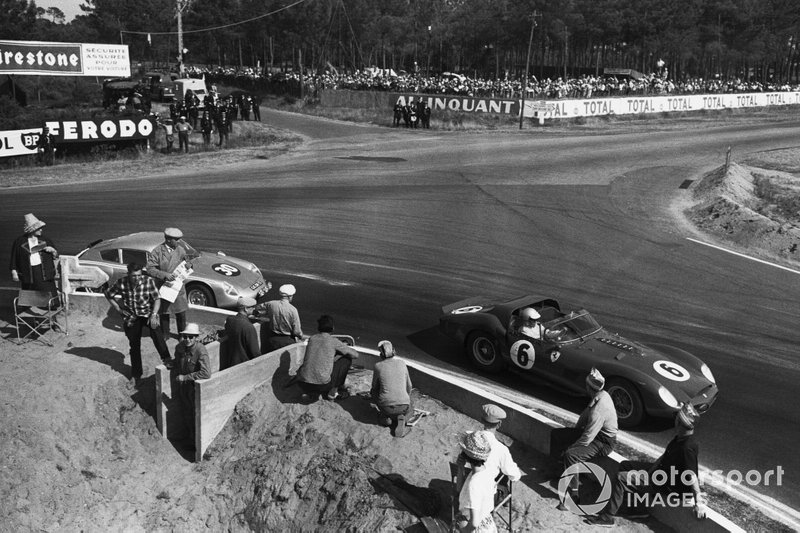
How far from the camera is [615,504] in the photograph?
7281 millimetres

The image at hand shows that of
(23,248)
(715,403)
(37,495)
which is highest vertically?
(23,248)

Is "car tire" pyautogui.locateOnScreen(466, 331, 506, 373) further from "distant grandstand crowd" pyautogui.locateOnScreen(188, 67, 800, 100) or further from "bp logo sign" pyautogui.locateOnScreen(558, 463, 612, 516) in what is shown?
"distant grandstand crowd" pyautogui.locateOnScreen(188, 67, 800, 100)

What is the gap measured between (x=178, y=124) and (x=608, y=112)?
2734cm

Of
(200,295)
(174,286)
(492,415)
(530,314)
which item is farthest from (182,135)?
(492,415)

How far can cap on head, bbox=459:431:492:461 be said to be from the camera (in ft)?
21.7

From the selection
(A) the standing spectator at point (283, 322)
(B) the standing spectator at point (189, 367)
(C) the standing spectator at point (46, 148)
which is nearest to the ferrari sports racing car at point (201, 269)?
(A) the standing spectator at point (283, 322)

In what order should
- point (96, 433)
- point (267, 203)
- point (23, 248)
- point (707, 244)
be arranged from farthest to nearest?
point (267, 203) < point (707, 244) < point (23, 248) < point (96, 433)

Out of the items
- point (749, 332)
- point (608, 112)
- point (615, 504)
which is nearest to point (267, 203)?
point (749, 332)

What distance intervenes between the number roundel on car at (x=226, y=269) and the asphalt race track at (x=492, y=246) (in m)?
1.33

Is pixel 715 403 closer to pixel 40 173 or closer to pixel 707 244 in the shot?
pixel 707 244

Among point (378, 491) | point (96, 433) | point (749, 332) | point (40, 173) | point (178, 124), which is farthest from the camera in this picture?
point (178, 124)

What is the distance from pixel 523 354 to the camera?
1027 cm

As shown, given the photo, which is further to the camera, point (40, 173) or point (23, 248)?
point (40, 173)

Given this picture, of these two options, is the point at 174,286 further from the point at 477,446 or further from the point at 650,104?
the point at 650,104
